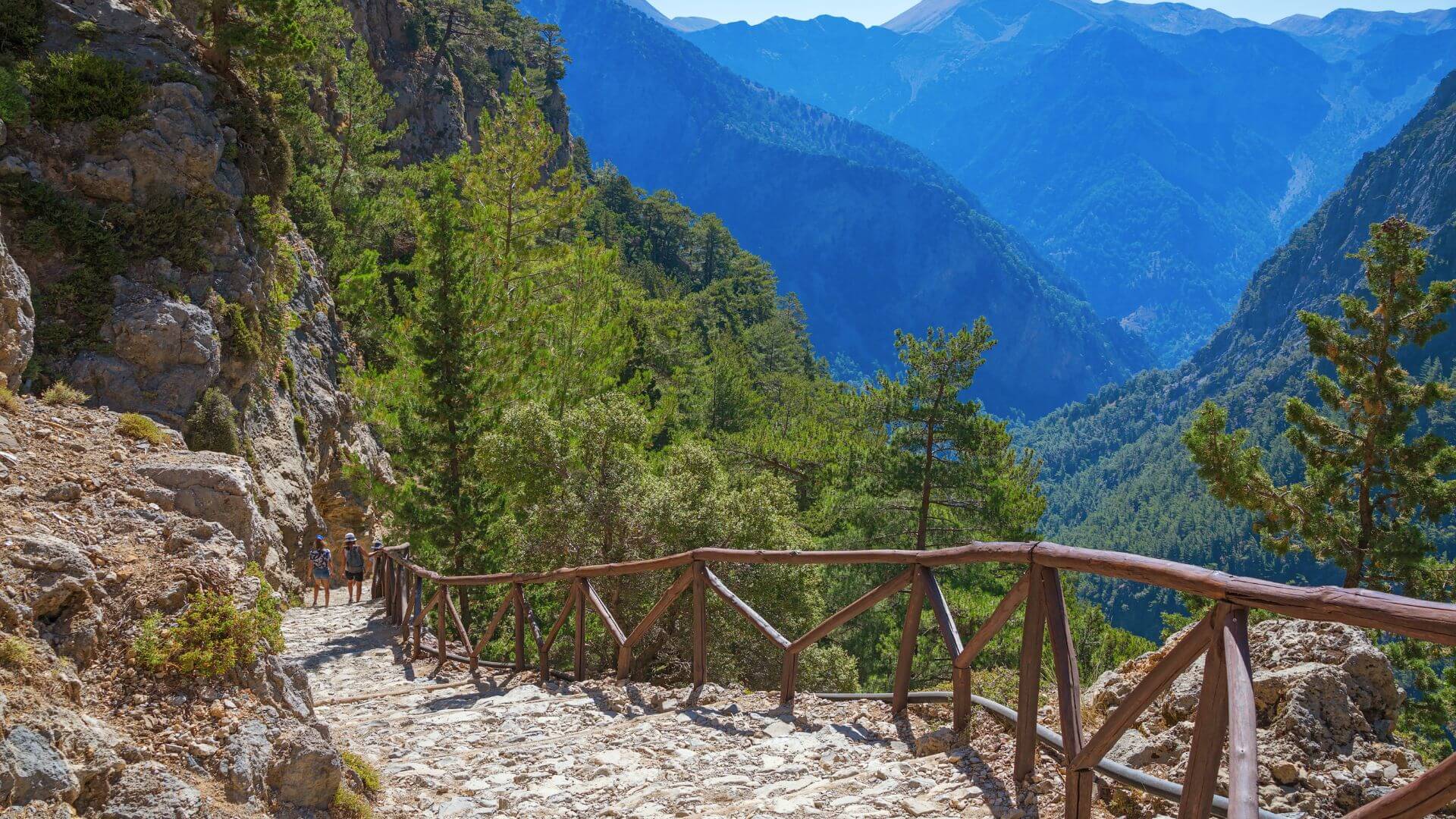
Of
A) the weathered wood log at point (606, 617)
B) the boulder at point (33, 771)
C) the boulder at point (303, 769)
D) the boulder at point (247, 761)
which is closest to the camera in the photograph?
the boulder at point (33, 771)

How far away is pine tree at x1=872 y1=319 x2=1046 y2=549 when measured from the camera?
19.7m

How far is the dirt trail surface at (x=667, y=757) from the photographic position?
4.46 m

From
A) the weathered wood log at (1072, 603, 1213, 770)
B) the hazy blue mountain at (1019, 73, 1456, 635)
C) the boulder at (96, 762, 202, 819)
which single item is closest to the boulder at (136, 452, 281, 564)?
the boulder at (96, 762, 202, 819)

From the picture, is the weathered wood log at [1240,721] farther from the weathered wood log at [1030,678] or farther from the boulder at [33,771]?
the boulder at [33,771]

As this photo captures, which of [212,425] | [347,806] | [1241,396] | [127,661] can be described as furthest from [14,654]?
[1241,396]

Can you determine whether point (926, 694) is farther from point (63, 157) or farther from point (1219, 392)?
point (1219, 392)

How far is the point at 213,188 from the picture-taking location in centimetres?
1420

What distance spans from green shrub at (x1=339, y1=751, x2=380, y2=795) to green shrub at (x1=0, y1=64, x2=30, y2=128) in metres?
10.9

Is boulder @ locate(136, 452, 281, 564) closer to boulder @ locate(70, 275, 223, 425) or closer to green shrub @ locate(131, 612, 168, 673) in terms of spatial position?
green shrub @ locate(131, 612, 168, 673)

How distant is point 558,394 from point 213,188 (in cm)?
771

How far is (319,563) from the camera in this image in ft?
59.1

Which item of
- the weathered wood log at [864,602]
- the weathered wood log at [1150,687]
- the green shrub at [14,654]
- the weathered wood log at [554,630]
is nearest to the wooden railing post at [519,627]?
the weathered wood log at [554,630]

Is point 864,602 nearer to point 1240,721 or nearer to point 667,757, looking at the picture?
point 667,757

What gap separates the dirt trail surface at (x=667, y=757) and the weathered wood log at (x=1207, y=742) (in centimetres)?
115
